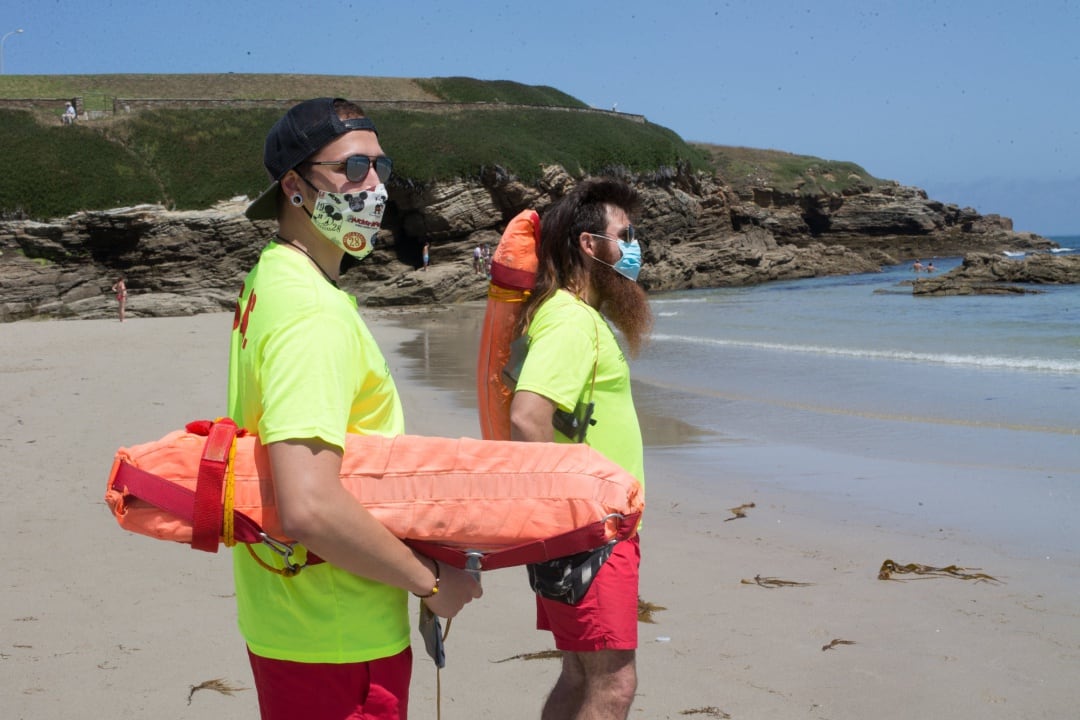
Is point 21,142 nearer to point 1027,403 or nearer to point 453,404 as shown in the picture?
point 453,404

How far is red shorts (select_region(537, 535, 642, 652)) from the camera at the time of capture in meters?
2.55

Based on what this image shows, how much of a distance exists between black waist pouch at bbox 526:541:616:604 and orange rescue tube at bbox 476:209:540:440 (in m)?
1.01

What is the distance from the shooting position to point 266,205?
2119mm

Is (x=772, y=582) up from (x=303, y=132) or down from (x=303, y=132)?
down

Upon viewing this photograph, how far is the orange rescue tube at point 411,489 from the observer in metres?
1.77

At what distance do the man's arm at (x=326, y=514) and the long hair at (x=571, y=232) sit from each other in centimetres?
139

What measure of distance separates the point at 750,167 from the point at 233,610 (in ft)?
264

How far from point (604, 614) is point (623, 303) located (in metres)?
1.06

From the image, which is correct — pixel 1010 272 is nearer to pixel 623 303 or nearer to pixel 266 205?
pixel 623 303

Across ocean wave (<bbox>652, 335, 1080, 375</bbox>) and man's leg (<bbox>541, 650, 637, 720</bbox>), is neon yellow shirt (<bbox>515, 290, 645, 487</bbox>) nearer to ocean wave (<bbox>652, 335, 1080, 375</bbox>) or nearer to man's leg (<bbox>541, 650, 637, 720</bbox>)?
Answer: man's leg (<bbox>541, 650, 637, 720</bbox>)

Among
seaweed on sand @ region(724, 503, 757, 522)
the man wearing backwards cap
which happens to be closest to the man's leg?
the man wearing backwards cap

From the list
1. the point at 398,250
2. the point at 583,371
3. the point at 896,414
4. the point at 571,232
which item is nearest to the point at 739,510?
the point at 571,232

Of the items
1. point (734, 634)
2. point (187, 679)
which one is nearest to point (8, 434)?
point (187, 679)

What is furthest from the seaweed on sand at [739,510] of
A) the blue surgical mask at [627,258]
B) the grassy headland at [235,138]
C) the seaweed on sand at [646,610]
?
the grassy headland at [235,138]
